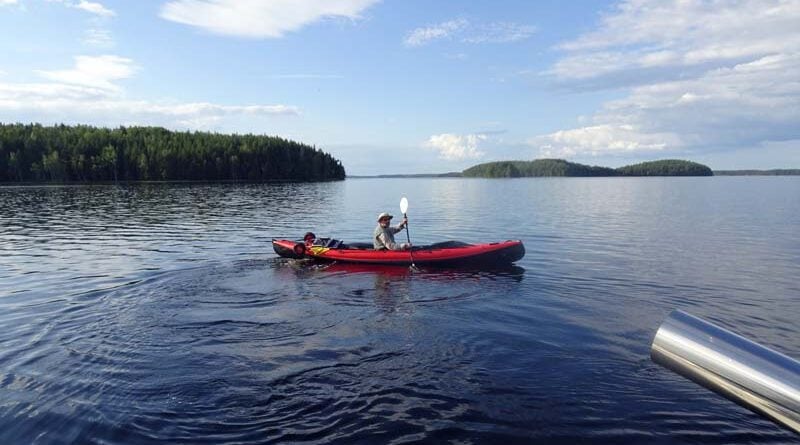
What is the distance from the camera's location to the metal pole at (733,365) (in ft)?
5.39

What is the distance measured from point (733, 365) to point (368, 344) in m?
8.18

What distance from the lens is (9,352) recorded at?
29.9 feet

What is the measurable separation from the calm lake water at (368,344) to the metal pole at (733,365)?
472 cm

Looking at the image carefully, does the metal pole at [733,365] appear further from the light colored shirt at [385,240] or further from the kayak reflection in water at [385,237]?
the light colored shirt at [385,240]

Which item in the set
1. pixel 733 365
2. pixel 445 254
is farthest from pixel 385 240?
pixel 733 365

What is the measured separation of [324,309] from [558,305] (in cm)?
573

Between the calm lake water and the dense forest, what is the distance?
327 ft

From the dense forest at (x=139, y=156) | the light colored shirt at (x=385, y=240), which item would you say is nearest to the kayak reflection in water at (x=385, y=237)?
the light colored shirt at (x=385, y=240)

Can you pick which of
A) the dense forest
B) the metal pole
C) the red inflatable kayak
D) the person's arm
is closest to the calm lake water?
the red inflatable kayak

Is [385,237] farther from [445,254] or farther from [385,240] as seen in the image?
[445,254]

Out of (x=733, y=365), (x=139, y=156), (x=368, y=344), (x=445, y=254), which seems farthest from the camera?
(x=139, y=156)

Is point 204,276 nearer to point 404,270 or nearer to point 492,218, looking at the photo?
point 404,270

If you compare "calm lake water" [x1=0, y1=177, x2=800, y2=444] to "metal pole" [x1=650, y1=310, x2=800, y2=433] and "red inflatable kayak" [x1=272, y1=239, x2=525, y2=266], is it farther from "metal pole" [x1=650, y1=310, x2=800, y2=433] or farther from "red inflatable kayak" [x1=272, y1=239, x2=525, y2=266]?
"metal pole" [x1=650, y1=310, x2=800, y2=433]

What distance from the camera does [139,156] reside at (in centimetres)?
11162
